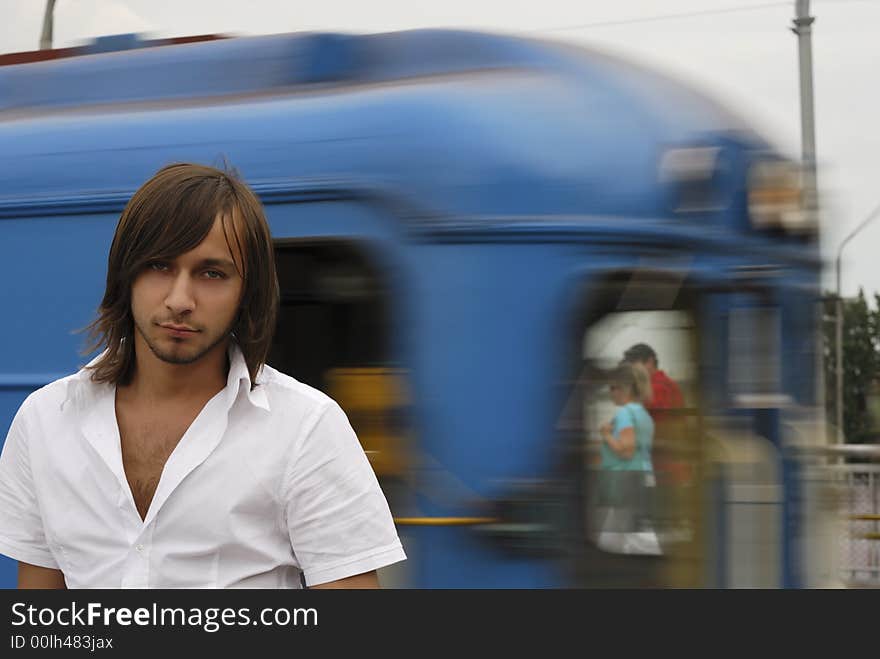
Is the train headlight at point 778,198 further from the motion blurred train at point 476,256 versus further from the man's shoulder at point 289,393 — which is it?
the man's shoulder at point 289,393

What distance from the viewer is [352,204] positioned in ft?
14.8

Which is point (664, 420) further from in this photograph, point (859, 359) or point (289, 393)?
point (859, 359)

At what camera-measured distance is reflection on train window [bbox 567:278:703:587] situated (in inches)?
174

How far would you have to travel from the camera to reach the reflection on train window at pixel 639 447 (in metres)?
4.43

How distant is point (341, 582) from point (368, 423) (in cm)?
244

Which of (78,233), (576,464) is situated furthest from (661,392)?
(78,233)

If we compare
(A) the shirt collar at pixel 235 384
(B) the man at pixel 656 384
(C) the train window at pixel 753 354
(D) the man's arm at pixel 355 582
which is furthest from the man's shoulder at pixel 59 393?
(C) the train window at pixel 753 354

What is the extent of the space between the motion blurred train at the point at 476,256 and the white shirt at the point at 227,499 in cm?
231

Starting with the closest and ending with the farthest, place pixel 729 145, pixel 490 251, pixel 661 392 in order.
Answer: pixel 490 251, pixel 661 392, pixel 729 145

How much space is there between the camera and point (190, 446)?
1.99 m

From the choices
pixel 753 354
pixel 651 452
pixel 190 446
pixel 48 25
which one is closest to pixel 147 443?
pixel 190 446

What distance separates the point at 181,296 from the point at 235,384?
0.14 m

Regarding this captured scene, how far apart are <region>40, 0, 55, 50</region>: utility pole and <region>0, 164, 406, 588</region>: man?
13.5m
